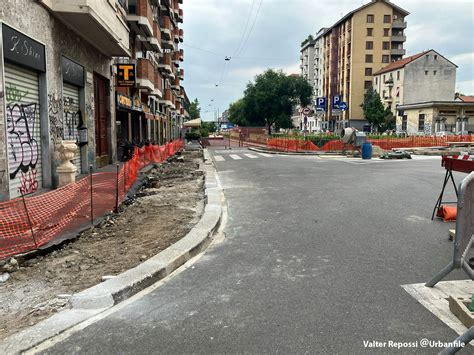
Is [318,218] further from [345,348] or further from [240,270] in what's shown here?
[345,348]

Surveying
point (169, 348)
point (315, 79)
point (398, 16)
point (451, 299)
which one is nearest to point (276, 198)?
point (451, 299)

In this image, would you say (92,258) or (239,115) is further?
(239,115)

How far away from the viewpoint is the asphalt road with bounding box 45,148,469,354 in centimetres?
309

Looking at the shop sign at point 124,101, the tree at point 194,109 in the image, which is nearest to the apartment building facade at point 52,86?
the shop sign at point 124,101

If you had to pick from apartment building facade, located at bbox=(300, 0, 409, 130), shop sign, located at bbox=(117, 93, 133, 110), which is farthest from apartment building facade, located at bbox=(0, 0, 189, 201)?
apartment building facade, located at bbox=(300, 0, 409, 130)

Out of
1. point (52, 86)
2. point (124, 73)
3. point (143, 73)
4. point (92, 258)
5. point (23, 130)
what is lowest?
point (92, 258)

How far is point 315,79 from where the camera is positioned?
105 metres

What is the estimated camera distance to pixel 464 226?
12.4ft

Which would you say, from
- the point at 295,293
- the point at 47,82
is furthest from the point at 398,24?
the point at 295,293

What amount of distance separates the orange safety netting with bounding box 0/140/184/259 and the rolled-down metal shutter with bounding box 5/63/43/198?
1740 mm

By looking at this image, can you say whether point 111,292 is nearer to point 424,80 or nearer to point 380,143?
point 380,143

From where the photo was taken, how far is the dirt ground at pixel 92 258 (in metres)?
3.81

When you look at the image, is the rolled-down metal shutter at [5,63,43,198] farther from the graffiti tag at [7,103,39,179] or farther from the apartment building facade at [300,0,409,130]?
the apartment building facade at [300,0,409,130]

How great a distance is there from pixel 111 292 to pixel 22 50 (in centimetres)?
682
